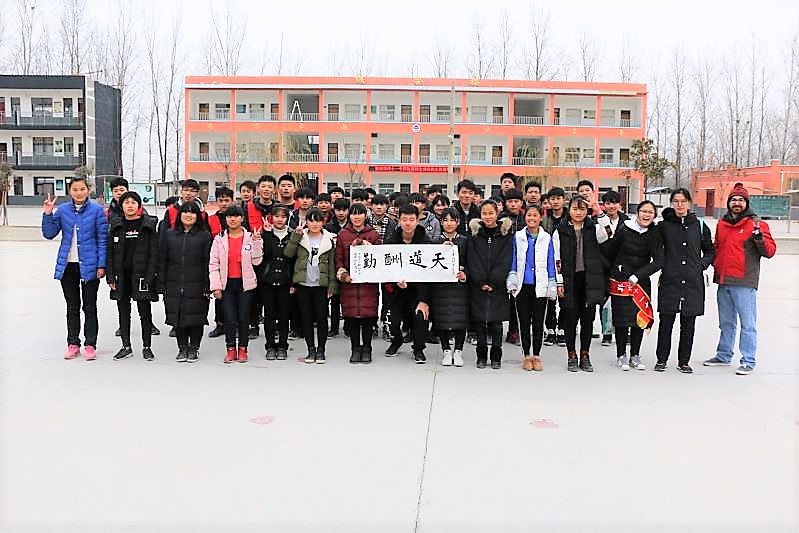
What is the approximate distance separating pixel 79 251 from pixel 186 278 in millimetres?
1027

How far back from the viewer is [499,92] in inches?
1796

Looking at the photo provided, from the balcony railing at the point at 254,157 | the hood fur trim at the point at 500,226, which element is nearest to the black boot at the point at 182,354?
the hood fur trim at the point at 500,226

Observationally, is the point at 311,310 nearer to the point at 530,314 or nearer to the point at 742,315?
the point at 530,314

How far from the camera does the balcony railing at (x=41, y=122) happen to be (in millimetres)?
50062

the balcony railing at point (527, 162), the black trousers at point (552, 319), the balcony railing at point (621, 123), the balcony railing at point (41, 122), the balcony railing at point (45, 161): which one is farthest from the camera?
the balcony railing at point (41, 122)

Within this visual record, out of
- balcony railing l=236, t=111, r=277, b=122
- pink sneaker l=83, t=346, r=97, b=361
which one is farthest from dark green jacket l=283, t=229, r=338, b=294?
balcony railing l=236, t=111, r=277, b=122

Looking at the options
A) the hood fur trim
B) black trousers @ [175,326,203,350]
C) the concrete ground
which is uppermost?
the hood fur trim

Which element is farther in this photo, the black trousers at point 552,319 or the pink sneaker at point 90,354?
the black trousers at point 552,319

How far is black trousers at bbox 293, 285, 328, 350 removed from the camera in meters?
6.63

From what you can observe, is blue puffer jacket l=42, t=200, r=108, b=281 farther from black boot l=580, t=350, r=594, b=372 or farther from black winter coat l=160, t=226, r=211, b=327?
black boot l=580, t=350, r=594, b=372

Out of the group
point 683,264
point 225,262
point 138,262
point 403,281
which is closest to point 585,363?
point 683,264

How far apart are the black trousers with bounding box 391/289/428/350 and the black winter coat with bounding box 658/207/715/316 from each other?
2.15 meters

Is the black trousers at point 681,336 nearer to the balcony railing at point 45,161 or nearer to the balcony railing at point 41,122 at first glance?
the balcony railing at point 45,161

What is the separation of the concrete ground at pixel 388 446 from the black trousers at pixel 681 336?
17 centimetres
